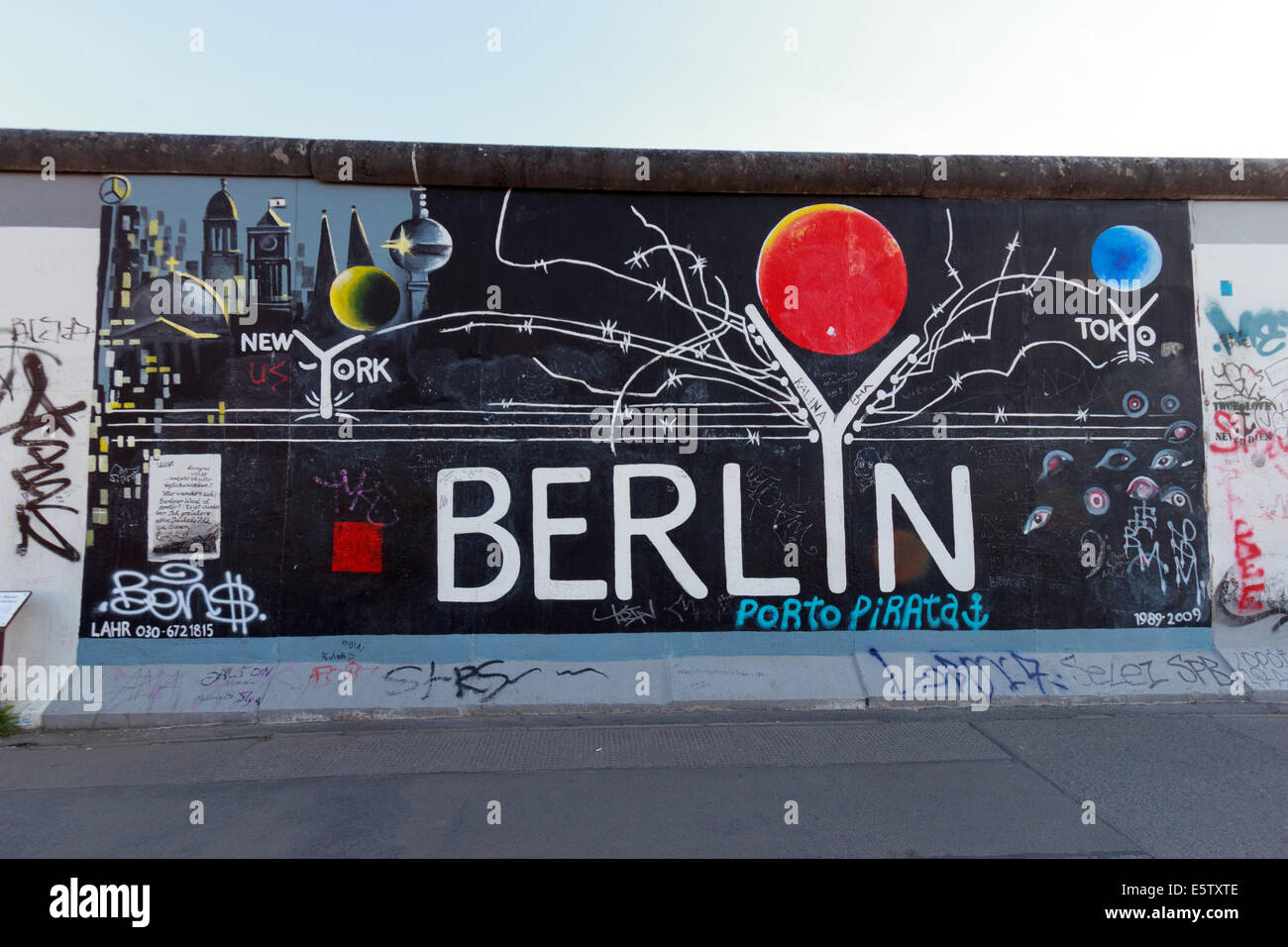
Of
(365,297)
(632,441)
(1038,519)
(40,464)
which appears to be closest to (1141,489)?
(1038,519)

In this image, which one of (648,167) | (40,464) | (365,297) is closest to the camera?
(40,464)

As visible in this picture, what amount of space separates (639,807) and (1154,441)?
6167 mm

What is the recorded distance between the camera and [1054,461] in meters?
7.80

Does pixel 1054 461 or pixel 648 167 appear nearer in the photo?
Answer: pixel 648 167

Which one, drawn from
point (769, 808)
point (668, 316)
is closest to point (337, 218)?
point (668, 316)

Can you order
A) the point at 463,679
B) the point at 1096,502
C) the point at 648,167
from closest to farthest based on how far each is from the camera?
1. the point at 463,679
2. the point at 648,167
3. the point at 1096,502

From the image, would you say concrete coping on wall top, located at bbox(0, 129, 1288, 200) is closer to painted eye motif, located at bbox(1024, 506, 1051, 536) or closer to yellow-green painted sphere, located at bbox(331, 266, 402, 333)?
yellow-green painted sphere, located at bbox(331, 266, 402, 333)

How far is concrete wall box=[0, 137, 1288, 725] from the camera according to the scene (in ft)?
23.8

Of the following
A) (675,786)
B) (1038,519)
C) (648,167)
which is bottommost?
(675,786)

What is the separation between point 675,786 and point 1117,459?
17.9 feet

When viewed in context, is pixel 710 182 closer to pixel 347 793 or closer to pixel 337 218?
pixel 337 218

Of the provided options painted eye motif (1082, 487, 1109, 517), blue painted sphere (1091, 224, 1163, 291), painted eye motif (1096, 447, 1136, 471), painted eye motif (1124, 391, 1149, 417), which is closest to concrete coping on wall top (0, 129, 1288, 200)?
blue painted sphere (1091, 224, 1163, 291)

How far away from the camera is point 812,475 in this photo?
7.68 meters

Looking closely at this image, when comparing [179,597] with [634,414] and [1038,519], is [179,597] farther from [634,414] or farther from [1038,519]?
[1038,519]
